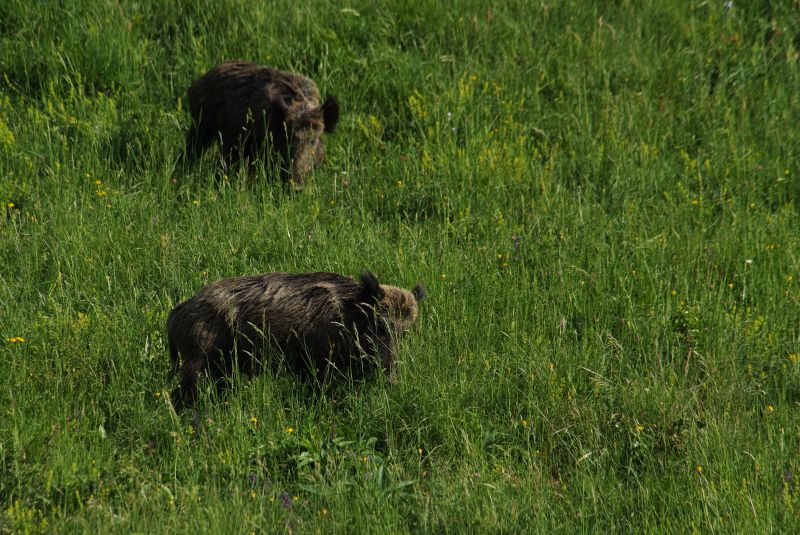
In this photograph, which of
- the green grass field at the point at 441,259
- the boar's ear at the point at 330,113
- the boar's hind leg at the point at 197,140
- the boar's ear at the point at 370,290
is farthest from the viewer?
the boar's hind leg at the point at 197,140

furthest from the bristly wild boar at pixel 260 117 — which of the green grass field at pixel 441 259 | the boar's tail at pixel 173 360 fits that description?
the boar's tail at pixel 173 360

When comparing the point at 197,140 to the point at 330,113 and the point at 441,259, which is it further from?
the point at 441,259

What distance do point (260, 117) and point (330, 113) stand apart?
26.1 inches

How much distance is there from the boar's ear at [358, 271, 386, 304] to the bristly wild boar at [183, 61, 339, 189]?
2708 mm

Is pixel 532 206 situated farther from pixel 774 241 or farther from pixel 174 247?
pixel 174 247

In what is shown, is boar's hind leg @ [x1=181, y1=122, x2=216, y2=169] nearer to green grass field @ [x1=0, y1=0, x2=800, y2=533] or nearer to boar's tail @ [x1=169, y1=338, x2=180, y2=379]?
green grass field @ [x1=0, y1=0, x2=800, y2=533]

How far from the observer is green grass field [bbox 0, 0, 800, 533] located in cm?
600

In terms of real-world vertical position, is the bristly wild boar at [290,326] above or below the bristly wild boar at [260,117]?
below

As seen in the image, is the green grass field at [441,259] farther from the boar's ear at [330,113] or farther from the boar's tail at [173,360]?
the boar's ear at [330,113]

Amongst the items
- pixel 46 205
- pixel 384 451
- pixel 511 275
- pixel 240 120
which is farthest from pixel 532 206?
pixel 46 205

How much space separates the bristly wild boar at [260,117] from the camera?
32.1 feet

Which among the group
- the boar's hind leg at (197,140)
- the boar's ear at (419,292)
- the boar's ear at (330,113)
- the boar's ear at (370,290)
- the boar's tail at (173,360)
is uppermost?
the boar's ear at (330,113)

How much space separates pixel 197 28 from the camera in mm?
11102

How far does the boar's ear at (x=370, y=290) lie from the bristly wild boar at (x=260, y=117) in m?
2.71
